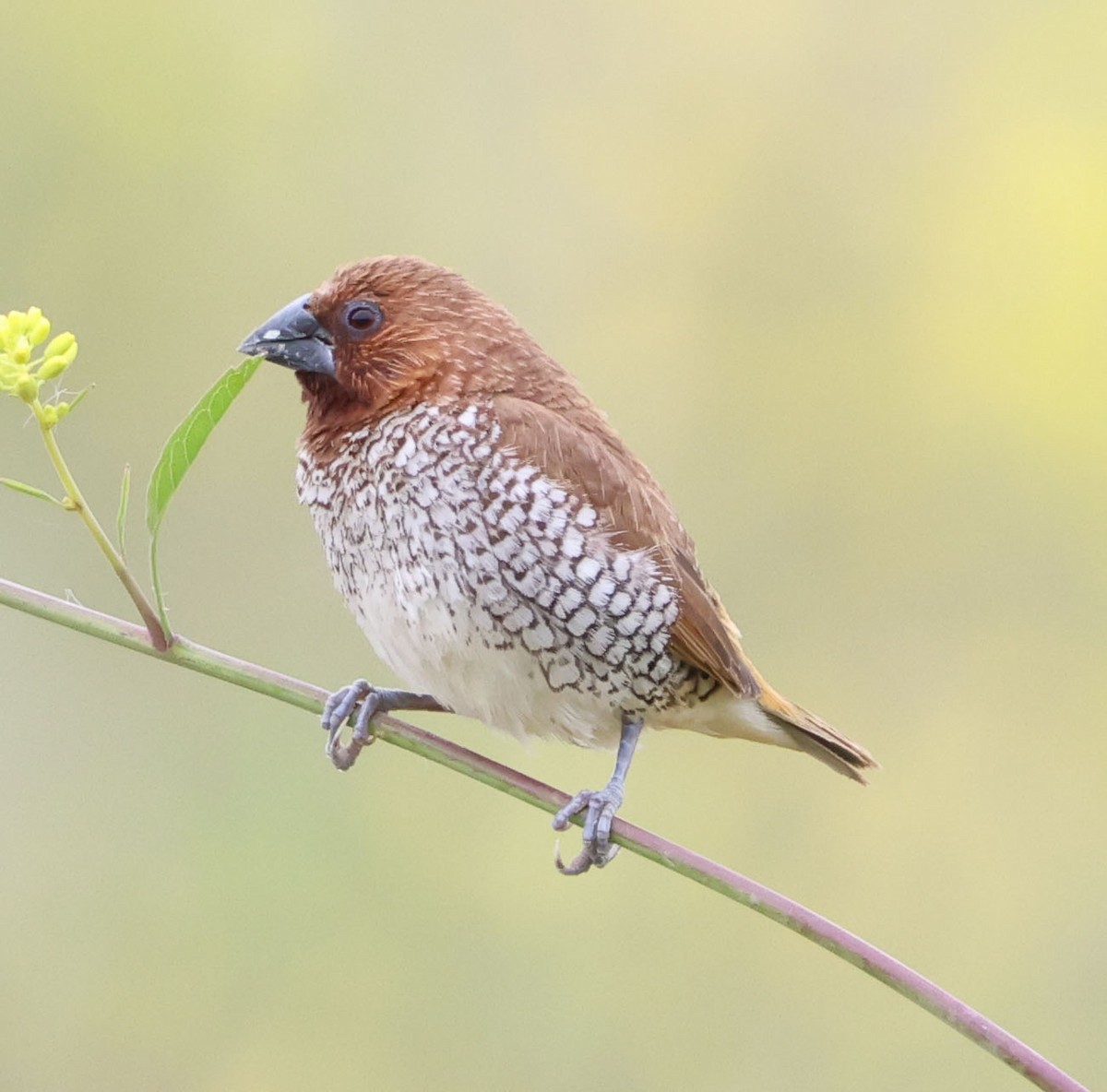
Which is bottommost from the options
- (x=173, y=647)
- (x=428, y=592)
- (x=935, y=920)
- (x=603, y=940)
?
(x=603, y=940)

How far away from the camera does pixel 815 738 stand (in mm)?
2975

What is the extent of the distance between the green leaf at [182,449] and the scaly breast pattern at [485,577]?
2.43 ft

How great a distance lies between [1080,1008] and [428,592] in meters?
2.71

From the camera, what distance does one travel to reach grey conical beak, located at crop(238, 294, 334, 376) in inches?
107

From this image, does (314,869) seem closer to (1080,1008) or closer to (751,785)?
(751,785)

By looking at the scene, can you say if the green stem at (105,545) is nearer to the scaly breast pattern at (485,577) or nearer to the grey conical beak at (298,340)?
the scaly breast pattern at (485,577)

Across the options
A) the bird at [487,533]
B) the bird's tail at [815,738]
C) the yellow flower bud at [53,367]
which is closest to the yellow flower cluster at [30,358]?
the yellow flower bud at [53,367]

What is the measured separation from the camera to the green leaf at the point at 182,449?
1.82 meters

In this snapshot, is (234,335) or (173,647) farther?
(234,335)

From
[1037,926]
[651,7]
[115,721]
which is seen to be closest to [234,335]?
[115,721]

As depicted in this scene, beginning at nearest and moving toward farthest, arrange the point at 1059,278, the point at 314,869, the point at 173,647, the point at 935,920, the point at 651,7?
1. the point at 173,647
2. the point at 314,869
3. the point at 935,920
4. the point at 1059,278
5. the point at 651,7

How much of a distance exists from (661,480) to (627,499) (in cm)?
217

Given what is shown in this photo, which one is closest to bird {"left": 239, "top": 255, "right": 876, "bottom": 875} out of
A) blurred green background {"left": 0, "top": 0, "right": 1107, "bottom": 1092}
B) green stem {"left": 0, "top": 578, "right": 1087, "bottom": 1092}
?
green stem {"left": 0, "top": 578, "right": 1087, "bottom": 1092}

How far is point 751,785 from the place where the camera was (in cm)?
475
